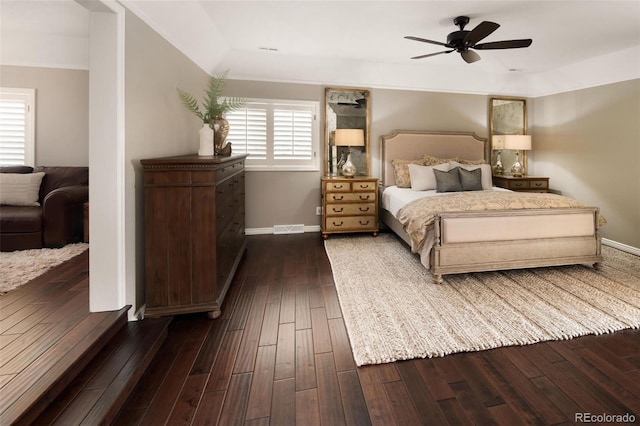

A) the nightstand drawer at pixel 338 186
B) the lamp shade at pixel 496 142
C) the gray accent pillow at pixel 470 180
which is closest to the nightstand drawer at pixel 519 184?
the lamp shade at pixel 496 142

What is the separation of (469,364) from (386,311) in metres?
0.75

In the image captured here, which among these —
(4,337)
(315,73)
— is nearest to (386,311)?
(4,337)

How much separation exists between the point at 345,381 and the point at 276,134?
396 cm

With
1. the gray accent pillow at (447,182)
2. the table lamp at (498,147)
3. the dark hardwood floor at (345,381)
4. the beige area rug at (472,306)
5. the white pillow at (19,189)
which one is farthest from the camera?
the table lamp at (498,147)

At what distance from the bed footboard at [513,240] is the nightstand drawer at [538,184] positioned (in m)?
2.11

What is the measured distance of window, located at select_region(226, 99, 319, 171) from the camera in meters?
4.88

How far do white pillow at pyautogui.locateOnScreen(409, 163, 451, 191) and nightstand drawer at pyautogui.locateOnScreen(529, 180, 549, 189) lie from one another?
1.66 metres

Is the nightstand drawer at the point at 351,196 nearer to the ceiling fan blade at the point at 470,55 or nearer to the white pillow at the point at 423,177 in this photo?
the white pillow at the point at 423,177

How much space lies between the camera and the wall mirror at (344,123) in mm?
5062

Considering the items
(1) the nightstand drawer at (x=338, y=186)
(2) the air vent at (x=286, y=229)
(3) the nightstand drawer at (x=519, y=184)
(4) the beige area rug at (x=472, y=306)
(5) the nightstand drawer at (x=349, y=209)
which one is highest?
(3) the nightstand drawer at (x=519, y=184)

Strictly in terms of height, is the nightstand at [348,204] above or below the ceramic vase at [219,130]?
below

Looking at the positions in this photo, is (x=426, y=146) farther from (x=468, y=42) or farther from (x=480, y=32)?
Answer: (x=480, y=32)

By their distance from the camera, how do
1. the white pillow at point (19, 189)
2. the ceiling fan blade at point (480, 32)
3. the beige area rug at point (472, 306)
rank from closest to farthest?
the beige area rug at point (472, 306) → the ceiling fan blade at point (480, 32) → the white pillow at point (19, 189)

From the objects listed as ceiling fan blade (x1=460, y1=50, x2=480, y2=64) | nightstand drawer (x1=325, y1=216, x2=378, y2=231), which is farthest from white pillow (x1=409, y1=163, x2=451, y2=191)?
ceiling fan blade (x1=460, y1=50, x2=480, y2=64)
